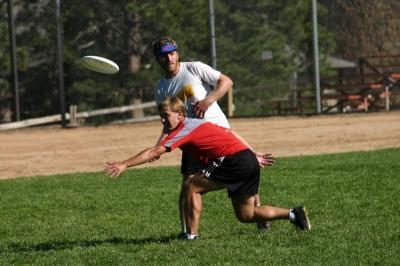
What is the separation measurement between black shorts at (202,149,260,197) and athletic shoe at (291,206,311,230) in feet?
1.96

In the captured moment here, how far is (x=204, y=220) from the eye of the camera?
11.0m

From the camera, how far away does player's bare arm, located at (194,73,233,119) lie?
9.02 meters

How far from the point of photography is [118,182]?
51.1 ft

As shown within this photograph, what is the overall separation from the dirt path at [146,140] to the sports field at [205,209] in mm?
68

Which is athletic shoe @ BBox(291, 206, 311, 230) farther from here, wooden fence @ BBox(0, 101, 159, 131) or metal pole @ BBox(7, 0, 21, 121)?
wooden fence @ BBox(0, 101, 159, 131)

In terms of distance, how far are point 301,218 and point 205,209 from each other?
2794mm

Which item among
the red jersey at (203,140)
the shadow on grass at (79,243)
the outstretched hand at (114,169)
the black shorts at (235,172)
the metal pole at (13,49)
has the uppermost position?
the metal pole at (13,49)

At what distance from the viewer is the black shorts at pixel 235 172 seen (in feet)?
29.0

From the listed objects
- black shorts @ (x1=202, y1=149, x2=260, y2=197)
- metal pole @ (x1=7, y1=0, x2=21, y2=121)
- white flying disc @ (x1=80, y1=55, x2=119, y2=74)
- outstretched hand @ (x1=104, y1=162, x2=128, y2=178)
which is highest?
metal pole @ (x1=7, y1=0, x2=21, y2=121)

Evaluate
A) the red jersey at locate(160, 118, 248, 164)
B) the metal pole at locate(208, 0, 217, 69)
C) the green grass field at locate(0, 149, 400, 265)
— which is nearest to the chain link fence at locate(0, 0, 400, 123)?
the metal pole at locate(208, 0, 217, 69)

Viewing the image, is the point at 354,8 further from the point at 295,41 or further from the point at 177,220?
the point at 177,220

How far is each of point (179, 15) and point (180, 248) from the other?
73.4 ft

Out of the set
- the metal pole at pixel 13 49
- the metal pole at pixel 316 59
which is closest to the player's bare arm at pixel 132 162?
the metal pole at pixel 13 49

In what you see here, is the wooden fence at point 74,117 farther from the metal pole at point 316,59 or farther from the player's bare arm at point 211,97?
the player's bare arm at point 211,97
